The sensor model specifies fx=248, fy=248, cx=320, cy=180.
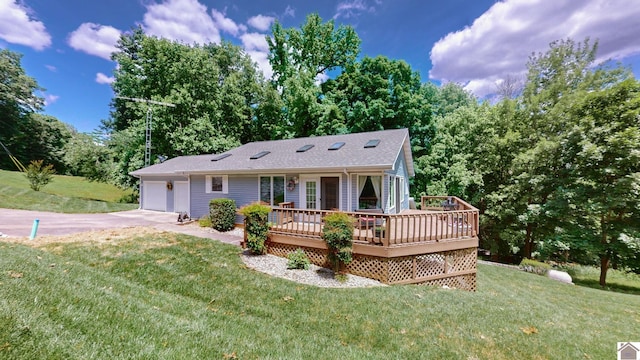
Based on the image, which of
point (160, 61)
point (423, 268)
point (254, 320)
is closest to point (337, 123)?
point (423, 268)

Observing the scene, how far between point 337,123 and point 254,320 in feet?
57.3

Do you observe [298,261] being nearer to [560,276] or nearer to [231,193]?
[231,193]

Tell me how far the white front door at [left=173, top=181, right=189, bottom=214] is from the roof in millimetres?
1118

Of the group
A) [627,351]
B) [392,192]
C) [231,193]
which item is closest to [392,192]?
[392,192]

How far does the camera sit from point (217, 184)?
529 inches

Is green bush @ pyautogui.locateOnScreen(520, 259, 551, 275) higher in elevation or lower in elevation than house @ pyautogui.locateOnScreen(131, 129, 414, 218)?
lower

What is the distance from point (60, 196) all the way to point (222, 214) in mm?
19256

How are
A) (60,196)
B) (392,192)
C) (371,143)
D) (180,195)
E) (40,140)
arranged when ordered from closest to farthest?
(392,192) < (371,143) < (180,195) < (60,196) < (40,140)

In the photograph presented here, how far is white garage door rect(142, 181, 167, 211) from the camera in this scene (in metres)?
17.4

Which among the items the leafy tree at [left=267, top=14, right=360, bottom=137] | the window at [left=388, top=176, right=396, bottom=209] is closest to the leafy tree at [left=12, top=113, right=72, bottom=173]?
the leafy tree at [left=267, top=14, right=360, bottom=137]

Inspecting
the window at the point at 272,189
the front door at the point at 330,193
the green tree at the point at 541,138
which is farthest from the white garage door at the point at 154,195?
the green tree at the point at 541,138

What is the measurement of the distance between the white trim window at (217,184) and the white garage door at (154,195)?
5966 millimetres

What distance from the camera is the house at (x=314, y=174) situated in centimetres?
1016

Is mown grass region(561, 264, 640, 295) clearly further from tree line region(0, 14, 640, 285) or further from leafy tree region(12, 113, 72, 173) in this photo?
leafy tree region(12, 113, 72, 173)
